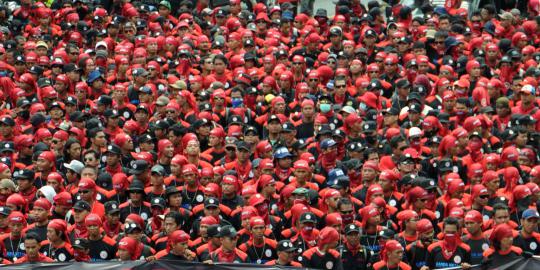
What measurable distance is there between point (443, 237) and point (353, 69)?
6.83m

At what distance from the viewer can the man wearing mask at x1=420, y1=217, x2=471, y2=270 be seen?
68.1 ft

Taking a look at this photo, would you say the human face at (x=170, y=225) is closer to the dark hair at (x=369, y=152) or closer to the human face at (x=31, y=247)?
the human face at (x=31, y=247)

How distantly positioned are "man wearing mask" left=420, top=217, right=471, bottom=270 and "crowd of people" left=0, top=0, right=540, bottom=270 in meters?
0.03

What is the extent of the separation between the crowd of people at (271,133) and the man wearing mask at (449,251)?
0.10ft

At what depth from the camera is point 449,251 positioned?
20.8 metres

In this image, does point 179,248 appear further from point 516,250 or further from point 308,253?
point 516,250

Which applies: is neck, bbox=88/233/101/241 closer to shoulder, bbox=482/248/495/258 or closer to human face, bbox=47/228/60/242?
human face, bbox=47/228/60/242

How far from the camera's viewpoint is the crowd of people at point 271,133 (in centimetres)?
2119

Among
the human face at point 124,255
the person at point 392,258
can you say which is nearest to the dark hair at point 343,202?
the person at point 392,258

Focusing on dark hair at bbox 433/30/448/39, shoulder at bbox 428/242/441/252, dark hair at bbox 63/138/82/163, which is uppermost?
dark hair at bbox 433/30/448/39

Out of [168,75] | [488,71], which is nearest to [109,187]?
[168,75]

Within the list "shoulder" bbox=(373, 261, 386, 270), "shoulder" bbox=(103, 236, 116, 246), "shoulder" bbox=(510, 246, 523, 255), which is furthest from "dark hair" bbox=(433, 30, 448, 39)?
"shoulder" bbox=(103, 236, 116, 246)

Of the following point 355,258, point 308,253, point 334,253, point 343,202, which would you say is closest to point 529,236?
point 355,258

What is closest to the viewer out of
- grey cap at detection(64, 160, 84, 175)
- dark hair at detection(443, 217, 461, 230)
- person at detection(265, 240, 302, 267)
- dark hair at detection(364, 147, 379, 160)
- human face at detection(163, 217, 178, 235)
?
person at detection(265, 240, 302, 267)
